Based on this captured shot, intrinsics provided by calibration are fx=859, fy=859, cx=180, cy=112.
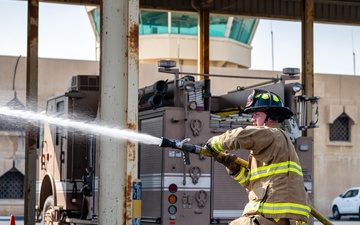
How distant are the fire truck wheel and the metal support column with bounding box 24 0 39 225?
0.34 metres

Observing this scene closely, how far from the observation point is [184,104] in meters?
12.1

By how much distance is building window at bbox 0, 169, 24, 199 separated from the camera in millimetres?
37125

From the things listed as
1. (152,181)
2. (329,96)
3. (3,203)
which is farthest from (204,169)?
(329,96)

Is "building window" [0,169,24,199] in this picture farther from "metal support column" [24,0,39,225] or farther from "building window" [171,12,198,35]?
"metal support column" [24,0,39,225]

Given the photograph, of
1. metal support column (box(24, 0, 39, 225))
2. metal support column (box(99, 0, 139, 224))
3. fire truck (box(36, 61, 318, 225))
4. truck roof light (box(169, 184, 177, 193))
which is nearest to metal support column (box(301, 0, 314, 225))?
fire truck (box(36, 61, 318, 225))

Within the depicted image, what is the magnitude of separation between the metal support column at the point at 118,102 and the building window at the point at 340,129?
31694 mm

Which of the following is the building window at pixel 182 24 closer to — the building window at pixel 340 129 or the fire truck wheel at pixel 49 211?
the building window at pixel 340 129

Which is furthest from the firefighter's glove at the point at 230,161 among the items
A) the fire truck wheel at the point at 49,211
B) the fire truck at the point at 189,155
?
the fire truck wheel at the point at 49,211

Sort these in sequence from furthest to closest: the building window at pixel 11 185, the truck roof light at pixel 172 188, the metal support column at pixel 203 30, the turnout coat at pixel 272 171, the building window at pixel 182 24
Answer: the building window at pixel 182 24 < the building window at pixel 11 185 < the metal support column at pixel 203 30 < the truck roof light at pixel 172 188 < the turnout coat at pixel 272 171

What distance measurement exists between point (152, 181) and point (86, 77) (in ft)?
11.8

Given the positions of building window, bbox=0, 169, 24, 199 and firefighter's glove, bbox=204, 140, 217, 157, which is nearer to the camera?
firefighter's glove, bbox=204, 140, 217, 157

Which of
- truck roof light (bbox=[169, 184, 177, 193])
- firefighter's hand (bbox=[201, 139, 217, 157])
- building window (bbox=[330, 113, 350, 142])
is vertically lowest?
truck roof light (bbox=[169, 184, 177, 193])

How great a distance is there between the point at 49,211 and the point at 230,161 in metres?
8.20

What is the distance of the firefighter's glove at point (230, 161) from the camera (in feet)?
25.7
